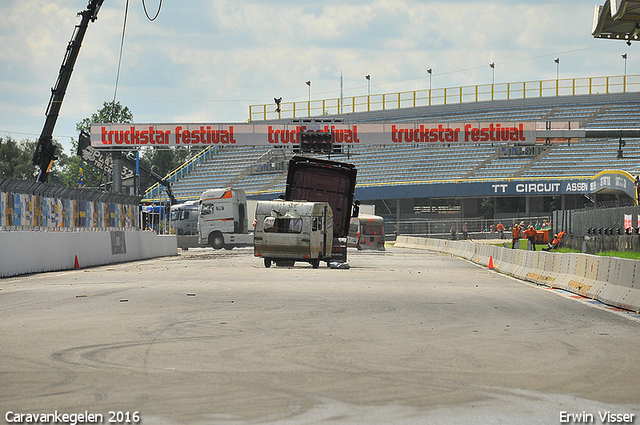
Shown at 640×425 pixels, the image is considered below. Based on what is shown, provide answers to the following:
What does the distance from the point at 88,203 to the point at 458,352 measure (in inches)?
835

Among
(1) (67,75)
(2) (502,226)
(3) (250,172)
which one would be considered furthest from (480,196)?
(1) (67,75)

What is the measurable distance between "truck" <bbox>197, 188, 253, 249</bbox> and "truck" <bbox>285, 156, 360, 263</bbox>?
19.6 meters

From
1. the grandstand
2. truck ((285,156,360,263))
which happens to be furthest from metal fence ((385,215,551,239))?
A: truck ((285,156,360,263))

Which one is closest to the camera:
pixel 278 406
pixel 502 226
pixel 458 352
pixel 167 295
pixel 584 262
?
pixel 278 406

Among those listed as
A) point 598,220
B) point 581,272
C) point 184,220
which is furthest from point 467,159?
point 581,272

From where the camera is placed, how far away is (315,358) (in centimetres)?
805

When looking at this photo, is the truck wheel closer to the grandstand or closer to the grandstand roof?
the grandstand

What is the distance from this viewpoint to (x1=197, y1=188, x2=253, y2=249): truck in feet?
157

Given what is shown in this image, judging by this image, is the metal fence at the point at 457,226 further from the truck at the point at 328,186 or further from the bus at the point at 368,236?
the truck at the point at 328,186

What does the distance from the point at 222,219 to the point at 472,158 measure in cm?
2954

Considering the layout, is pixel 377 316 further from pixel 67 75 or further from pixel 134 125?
pixel 134 125

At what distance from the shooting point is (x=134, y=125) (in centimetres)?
5081

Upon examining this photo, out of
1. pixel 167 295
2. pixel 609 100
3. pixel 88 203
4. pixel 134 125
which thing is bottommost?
pixel 167 295

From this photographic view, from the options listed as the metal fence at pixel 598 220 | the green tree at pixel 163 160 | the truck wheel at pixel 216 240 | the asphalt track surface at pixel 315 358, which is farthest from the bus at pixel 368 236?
the green tree at pixel 163 160
